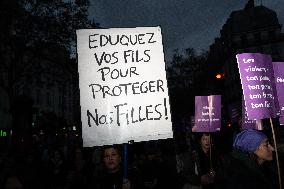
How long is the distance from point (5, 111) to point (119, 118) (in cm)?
3578

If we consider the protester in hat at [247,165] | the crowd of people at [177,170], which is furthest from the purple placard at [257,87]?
the protester in hat at [247,165]

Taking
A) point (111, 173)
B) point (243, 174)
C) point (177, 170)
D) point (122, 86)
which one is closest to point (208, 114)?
point (177, 170)

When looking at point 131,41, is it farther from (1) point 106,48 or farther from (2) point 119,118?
(2) point 119,118

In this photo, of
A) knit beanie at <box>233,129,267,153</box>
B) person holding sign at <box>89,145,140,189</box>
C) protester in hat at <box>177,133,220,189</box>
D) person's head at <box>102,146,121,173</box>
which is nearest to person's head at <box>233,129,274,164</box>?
knit beanie at <box>233,129,267,153</box>

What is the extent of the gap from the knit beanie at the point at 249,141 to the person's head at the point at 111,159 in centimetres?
151

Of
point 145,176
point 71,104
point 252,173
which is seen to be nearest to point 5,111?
point 71,104

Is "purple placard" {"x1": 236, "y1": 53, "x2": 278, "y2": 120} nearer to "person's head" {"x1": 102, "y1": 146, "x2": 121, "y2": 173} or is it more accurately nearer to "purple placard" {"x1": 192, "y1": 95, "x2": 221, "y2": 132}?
"person's head" {"x1": 102, "y1": 146, "x2": 121, "y2": 173}

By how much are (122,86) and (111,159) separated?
92 centimetres

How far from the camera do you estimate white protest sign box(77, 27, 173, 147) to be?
4.59 m

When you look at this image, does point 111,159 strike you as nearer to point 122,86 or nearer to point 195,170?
point 122,86

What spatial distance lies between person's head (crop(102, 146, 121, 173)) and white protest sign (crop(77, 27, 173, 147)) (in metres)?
0.40

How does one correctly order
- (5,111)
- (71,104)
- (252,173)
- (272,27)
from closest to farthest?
(252,173), (5,111), (272,27), (71,104)

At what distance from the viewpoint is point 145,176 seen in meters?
6.59

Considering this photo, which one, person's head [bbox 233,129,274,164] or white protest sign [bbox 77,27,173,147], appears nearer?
person's head [bbox 233,129,274,164]
